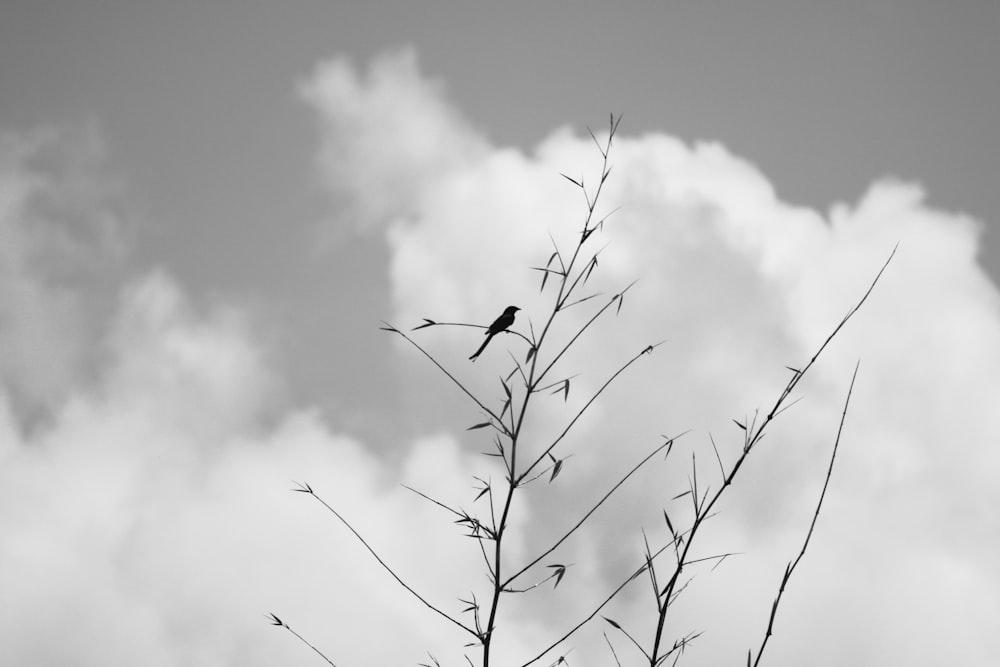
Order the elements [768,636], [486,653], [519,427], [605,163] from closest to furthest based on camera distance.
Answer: [768,636]
[486,653]
[519,427]
[605,163]

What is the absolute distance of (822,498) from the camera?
116 inches

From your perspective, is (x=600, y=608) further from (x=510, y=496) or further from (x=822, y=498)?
(x=822, y=498)

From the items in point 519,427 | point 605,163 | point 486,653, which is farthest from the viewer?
point 605,163

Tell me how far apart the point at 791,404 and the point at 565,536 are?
0.96 m

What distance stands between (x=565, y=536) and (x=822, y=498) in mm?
925

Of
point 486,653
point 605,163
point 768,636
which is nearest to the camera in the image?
point 768,636

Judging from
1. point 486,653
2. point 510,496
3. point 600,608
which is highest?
point 510,496

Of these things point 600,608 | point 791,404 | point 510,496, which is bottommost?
point 600,608

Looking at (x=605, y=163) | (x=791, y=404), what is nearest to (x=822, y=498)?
(x=791, y=404)

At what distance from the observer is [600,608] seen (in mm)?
3041

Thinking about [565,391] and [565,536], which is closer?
[565,536]

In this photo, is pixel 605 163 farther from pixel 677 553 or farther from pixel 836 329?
pixel 677 553

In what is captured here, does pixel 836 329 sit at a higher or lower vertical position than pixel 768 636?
higher

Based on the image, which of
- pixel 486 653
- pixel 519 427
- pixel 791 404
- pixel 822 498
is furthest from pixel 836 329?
pixel 486 653
